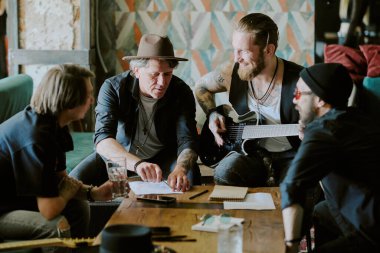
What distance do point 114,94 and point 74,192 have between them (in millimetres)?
966

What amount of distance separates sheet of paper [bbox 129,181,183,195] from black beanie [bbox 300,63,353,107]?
84 cm

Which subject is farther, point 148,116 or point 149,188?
point 148,116

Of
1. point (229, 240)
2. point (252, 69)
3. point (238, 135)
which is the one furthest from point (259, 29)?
point (229, 240)

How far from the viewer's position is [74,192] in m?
2.66

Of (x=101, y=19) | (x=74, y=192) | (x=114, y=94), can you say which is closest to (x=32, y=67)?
(x=101, y=19)

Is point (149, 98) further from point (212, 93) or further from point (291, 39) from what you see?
point (291, 39)

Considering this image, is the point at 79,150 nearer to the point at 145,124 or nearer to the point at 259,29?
the point at 145,124

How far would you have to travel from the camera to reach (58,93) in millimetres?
2514

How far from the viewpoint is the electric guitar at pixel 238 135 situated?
3458 millimetres

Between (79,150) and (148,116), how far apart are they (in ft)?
2.76

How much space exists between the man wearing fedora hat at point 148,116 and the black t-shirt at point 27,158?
0.82m

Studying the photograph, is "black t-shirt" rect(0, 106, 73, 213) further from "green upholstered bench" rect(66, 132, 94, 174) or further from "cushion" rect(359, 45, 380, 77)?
"cushion" rect(359, 45, 380, 77)

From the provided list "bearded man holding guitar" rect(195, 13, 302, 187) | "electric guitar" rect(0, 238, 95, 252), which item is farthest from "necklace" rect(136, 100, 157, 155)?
"electric guitar" rect(0, 238, 95, 252)

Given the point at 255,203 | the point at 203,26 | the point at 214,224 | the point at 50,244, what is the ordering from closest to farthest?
the point at 50,244 → the point at 214,224 → the point at 255,203 → the point at 203,26
